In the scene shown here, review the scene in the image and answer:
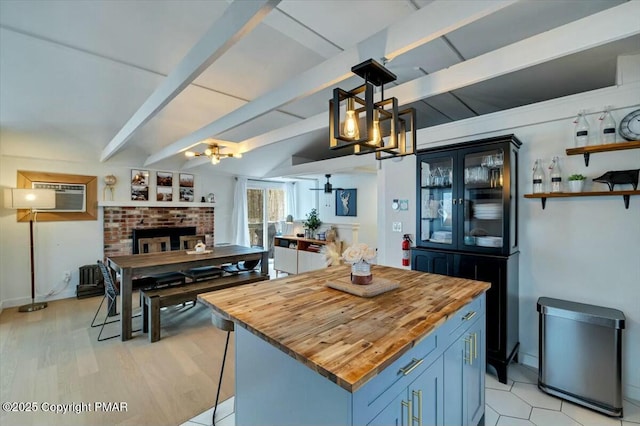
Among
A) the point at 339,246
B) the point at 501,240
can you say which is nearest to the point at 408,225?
the point at 501,240

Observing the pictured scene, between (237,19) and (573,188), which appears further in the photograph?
(573,188)

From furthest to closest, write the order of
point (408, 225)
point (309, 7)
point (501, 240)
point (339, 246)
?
1. point (339, 246)
2. point (408, 225)
3. point (501, 240)
4. point (309, 7)

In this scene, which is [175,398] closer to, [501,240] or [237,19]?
[237,19]

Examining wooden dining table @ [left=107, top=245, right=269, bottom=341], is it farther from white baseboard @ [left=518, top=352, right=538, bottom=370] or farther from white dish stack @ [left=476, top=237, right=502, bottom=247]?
white baseboard @ [left=518, top=352, right=538, bottom=370]

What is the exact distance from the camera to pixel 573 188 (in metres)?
2.29

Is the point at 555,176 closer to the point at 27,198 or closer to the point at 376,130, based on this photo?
the point at 376,130

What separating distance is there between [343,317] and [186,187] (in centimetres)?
568

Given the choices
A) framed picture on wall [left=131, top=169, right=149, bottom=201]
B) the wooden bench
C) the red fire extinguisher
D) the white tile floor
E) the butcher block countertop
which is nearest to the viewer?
the butcher block countertop

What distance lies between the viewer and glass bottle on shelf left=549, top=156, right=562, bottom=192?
237cm

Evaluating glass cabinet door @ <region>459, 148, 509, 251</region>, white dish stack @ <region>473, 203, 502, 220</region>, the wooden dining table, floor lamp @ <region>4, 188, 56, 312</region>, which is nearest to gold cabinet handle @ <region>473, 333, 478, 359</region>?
glass cabinet door @ <region>459, 148, 509, 251</region>

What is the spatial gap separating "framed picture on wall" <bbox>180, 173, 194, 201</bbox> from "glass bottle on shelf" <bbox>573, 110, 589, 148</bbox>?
619cm

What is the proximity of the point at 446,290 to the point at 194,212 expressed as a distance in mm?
5637

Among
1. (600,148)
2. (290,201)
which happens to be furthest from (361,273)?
(290,201)

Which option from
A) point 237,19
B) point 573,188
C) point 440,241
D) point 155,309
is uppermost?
point 237,19
